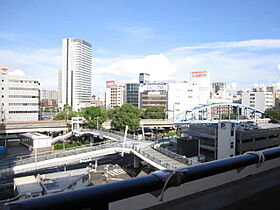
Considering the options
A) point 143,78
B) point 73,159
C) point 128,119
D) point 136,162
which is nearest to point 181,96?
point 143,78

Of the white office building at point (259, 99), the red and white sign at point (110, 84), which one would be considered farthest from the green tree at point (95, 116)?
the white office building at point (259, 99)

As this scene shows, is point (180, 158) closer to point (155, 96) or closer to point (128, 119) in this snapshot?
point (128, 119)

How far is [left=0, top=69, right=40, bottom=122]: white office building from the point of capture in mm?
39750

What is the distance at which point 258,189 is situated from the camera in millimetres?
1518

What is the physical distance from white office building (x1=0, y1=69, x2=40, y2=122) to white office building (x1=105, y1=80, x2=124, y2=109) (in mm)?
40488

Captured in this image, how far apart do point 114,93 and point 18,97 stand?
→ 4361 cm

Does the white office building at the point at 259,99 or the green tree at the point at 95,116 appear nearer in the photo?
the green tree at the point at 95,116

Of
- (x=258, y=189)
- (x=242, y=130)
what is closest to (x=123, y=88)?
(x=242, y=130)

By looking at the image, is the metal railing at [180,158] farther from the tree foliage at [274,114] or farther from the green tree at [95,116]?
the tree foliage at [274,114]

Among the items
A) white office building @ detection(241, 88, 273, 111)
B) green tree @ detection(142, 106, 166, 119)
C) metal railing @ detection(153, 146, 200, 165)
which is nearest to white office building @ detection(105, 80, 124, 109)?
green tree @ detection(142, 106, 166, 119)

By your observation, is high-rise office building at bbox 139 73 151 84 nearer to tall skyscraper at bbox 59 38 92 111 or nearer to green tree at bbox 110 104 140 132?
tall skyscraper at bbox 59 38 92 111

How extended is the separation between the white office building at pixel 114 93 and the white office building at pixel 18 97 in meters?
40.5

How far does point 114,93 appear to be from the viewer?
82.4 m

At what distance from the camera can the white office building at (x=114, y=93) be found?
81500 mm
